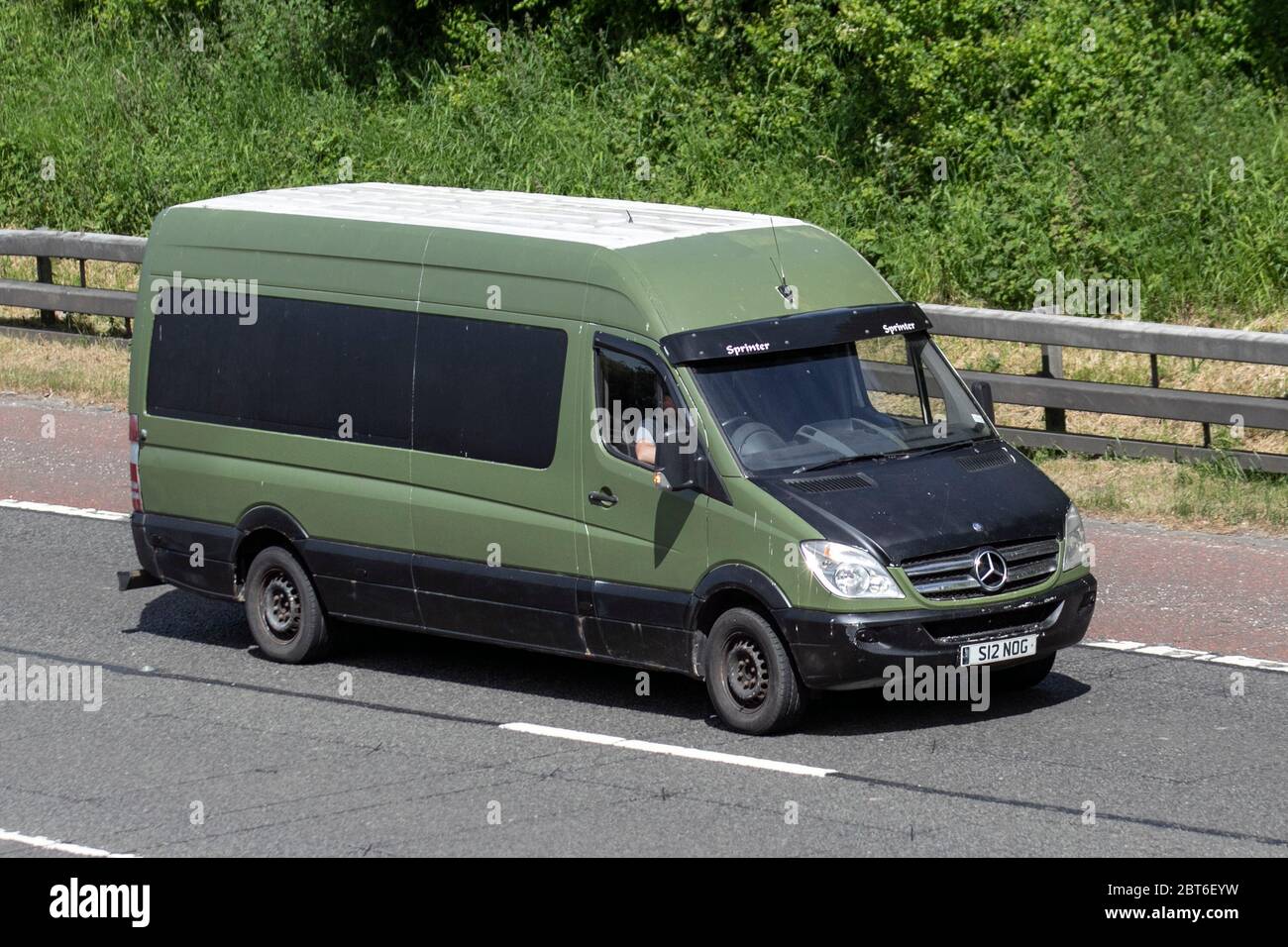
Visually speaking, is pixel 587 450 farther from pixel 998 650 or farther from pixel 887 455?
pixel 998 650

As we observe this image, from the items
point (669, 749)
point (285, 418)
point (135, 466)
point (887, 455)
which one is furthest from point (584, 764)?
point (135, 466)

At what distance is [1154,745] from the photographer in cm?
939

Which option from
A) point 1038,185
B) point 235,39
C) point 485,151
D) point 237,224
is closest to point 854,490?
point 237,224

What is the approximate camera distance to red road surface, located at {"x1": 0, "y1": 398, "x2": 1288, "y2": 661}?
11.4 metres

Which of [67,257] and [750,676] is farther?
[67,257]

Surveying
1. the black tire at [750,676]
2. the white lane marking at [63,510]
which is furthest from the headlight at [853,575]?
the white lane marking at [63,510]

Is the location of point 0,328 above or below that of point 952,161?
below

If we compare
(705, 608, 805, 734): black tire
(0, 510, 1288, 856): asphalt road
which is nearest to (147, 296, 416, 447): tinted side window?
(0, 510, 1288, 856): asphalt road

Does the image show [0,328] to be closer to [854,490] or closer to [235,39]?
[235,39]

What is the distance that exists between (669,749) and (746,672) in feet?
1.72

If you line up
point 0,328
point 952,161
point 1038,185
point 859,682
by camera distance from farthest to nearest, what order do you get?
point 0,328
point 952,161
point 1038,185
point 859,682

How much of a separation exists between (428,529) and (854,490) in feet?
7.78

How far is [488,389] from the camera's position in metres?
10.5

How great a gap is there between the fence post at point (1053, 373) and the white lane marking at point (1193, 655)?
424 cm
